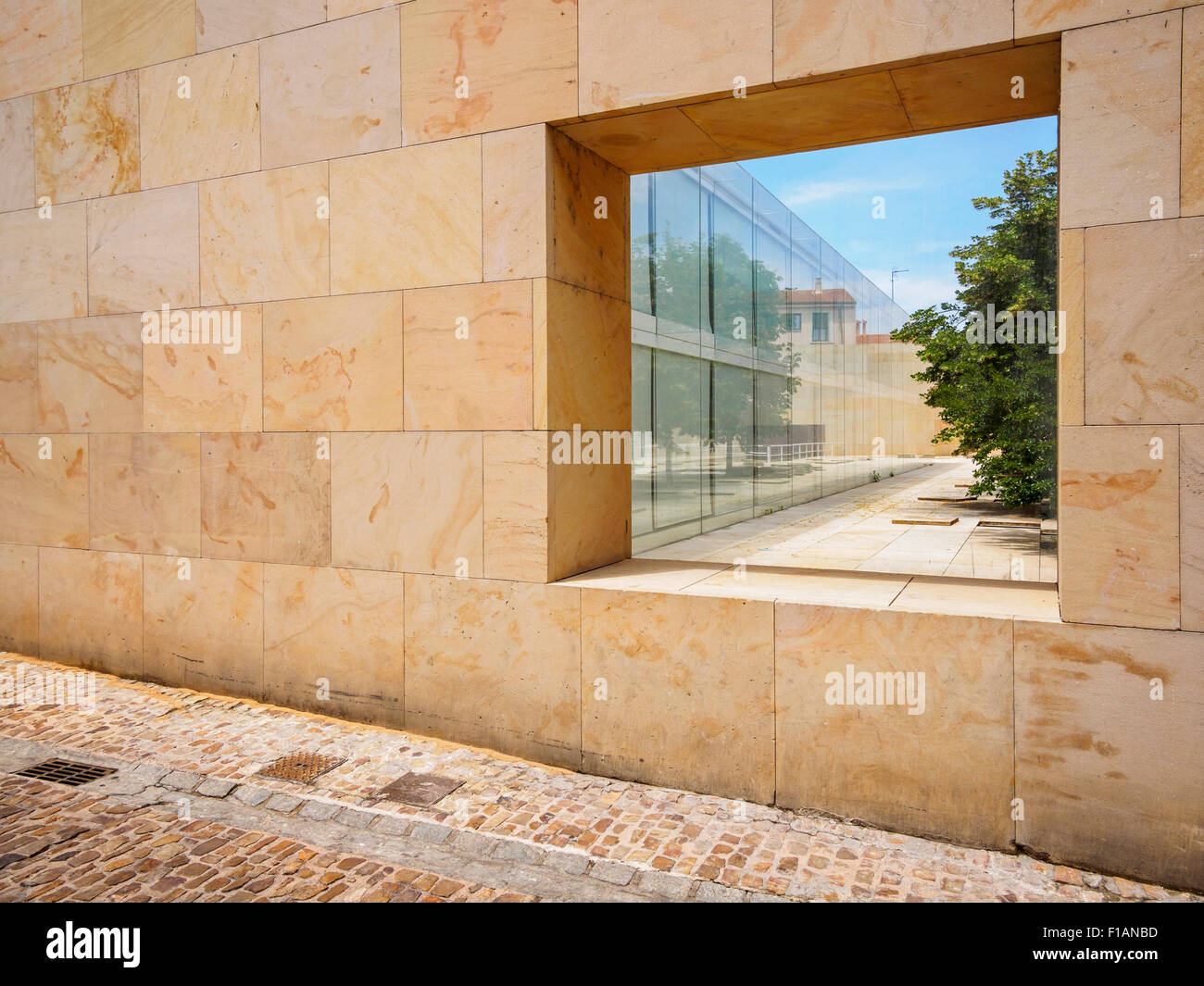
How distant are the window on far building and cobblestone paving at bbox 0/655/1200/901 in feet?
31.7

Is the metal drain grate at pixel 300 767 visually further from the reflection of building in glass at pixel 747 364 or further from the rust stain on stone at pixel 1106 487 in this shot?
the rust stain on stone at pixel 1106 487

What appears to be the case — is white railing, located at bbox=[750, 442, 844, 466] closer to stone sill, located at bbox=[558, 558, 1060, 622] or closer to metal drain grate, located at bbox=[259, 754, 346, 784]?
stone sill, located at bbox=[558, 558, 1060, 622]

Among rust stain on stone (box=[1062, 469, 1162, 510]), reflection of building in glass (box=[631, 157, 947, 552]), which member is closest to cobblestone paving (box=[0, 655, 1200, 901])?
rust stain on stone (box=[1062, 469, 1162, 510])

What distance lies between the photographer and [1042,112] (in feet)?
18.0

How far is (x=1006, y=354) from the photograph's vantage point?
7785 mm

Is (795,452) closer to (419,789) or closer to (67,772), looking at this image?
(419,789)

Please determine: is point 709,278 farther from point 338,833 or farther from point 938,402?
point 338,833

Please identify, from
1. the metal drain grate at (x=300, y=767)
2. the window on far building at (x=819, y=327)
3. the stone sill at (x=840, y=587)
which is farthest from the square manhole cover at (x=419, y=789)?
the window on far building at (x=819, y=327)

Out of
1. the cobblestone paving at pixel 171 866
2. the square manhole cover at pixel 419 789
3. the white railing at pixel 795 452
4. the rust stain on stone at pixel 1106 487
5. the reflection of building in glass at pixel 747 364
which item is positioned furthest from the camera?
the white railing at pixel 795 452

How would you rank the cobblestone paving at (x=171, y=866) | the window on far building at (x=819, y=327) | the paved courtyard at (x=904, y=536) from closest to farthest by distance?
the cobblestone paving at (x=171, y=866) → the paved courtyard at (x=904, y=536) → the window on far building at (x=819, y=327)

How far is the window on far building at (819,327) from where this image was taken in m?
13.6

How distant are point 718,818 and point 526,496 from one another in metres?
2.33

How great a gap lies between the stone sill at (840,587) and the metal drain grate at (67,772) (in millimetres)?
3249
